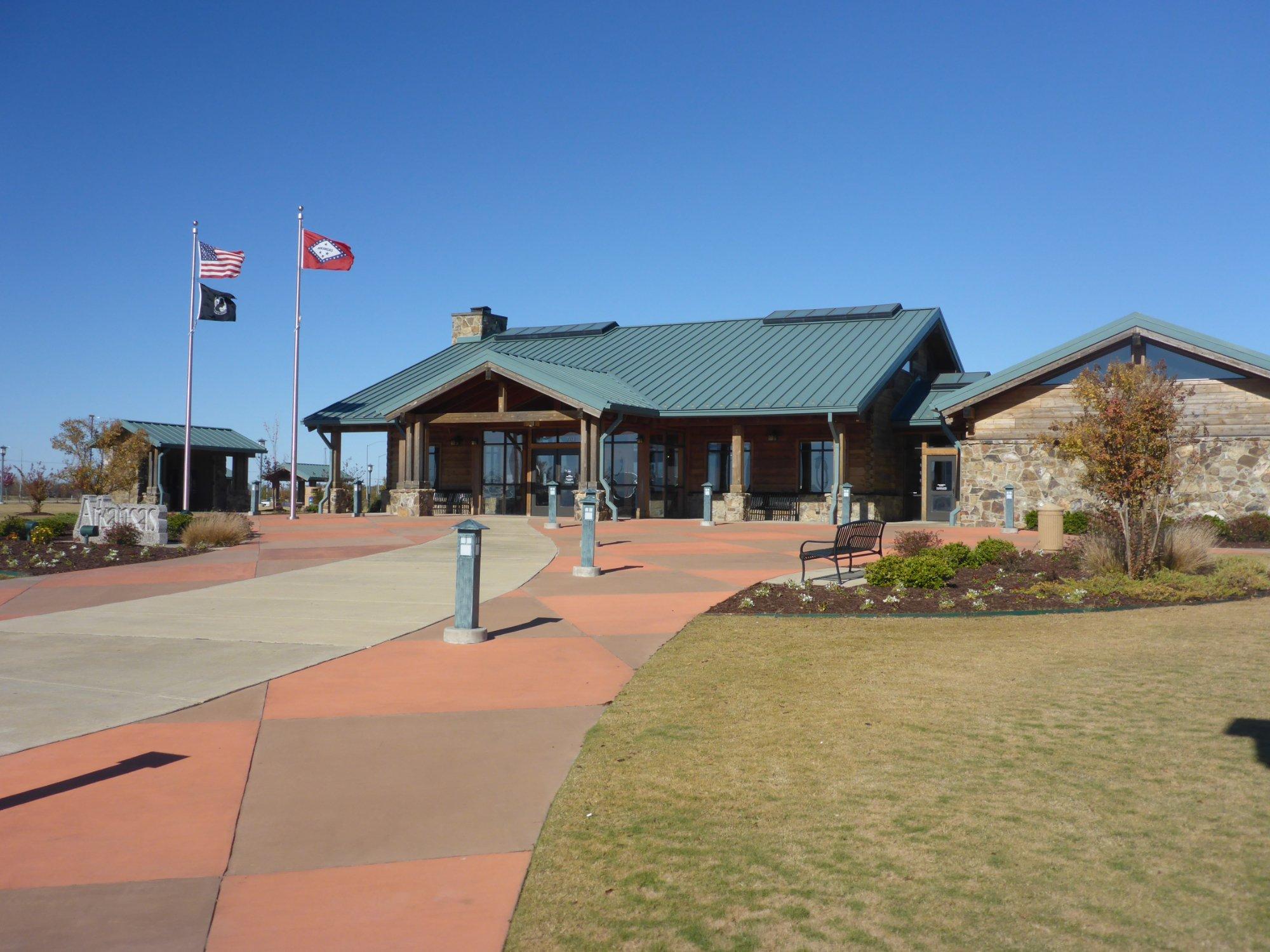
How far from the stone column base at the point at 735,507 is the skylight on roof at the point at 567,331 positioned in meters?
11.8

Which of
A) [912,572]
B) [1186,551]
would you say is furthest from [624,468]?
[1186,551]

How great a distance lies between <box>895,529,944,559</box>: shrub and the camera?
14.9 meters

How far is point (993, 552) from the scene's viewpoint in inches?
613

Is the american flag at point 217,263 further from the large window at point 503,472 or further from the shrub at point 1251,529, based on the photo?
the shrub at point 1251,529

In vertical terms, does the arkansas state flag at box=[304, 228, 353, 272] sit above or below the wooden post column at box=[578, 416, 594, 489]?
above

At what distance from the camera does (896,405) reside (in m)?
31.4

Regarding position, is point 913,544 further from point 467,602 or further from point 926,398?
point 926,398

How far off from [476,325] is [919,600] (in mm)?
30688

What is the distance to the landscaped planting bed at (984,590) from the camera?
1159cm

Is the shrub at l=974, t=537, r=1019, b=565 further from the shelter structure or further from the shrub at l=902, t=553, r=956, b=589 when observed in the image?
the shelter structure

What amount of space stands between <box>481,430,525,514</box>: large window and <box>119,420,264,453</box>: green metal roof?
11575 millimetres

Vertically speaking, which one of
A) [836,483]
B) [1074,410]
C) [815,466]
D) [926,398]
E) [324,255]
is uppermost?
[324,255]

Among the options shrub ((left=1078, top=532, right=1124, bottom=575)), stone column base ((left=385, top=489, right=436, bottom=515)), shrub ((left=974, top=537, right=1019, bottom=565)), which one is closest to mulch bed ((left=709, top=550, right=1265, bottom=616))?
shrub ((left=1078, top=532, right=1124, bottom=575))

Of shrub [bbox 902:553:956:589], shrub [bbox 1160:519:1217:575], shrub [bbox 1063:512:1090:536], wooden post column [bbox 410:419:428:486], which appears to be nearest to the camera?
shrub [bbox 902:553:956:589]
